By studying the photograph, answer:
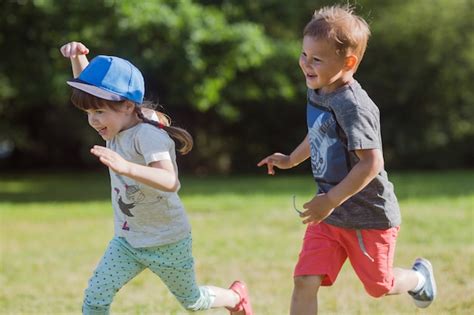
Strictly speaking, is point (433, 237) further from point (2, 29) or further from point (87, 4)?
point (2, 29)

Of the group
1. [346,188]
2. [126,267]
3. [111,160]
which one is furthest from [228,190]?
[111,160]

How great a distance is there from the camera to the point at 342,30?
414cm

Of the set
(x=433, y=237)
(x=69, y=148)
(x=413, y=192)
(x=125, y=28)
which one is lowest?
(x=69, y=148)

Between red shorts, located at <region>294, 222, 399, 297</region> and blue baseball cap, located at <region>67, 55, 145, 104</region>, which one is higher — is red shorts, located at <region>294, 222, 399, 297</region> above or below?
below

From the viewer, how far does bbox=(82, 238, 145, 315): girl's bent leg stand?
4410mm

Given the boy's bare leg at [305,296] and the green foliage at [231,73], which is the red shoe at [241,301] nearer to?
the boy's bare leg at [305,296]

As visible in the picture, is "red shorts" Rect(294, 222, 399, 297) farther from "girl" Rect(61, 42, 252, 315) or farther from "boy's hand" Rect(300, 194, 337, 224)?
"girl" Rect(61, 42, 252, 315)

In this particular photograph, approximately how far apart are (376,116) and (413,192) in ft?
36.4

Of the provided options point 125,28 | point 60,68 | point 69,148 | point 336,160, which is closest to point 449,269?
point 336,160

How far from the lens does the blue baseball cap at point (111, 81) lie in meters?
4.19

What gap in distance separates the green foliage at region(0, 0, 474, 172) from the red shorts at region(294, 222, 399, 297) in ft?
38.4

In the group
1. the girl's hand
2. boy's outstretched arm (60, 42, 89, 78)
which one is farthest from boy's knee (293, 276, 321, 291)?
boy's outstretched arm (60, 42, 89, 78)

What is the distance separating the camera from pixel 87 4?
15906 millimetres

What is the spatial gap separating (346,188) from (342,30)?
2.57 feet
